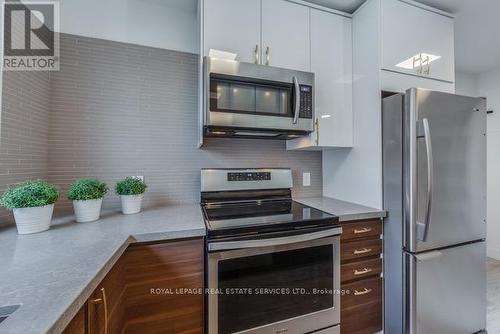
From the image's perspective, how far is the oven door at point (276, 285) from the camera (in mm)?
1187

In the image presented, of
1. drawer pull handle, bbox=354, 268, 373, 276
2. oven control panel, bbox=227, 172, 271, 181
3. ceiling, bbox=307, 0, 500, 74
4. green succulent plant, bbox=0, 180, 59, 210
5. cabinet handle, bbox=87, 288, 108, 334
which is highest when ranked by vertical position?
ceiling, bbox=307, 0, 500, 74

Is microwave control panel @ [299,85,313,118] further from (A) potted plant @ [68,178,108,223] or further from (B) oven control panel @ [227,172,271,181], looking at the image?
(A) potted plant @ [68,178,108,223]

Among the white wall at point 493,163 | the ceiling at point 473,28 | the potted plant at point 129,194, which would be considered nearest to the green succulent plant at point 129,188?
the potted plant at point 129,194

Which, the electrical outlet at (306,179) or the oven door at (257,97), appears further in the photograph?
the electrical outlet at (306,179)

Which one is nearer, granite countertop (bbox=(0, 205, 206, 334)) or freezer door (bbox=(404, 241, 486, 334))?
granite countertop (bbox=(0, 205, 206, 334))

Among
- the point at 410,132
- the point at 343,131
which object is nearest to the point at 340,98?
the point at 343,131

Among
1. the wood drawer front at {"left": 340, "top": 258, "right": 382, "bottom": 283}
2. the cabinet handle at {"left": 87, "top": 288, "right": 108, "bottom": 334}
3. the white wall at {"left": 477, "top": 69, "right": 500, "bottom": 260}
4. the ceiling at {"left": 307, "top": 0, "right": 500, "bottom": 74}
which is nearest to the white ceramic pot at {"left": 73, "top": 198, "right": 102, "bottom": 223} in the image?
the cabinet handle at {"left": 87, "top": 288, "right": 108, "bottom": 334}

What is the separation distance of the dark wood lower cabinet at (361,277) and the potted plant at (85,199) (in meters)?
1.51

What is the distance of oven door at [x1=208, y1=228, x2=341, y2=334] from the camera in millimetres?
1187

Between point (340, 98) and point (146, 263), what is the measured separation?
5.72 feet

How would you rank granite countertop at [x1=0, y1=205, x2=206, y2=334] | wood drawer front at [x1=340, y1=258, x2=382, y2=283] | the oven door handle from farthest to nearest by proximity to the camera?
1. wood drawer front at [x1=340, y1=258, x2=382, y2=283]
2. the oven door handle
3. granite countertop at [x1=0, y1=205, x2=206, y2=334]

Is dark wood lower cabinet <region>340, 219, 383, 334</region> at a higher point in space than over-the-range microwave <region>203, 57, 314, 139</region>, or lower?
lower

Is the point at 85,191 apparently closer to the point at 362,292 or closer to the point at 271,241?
the point at 271,241

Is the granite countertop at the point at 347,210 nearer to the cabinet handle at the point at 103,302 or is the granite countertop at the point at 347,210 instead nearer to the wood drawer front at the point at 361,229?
the wood drawer front at the point at 361,229
